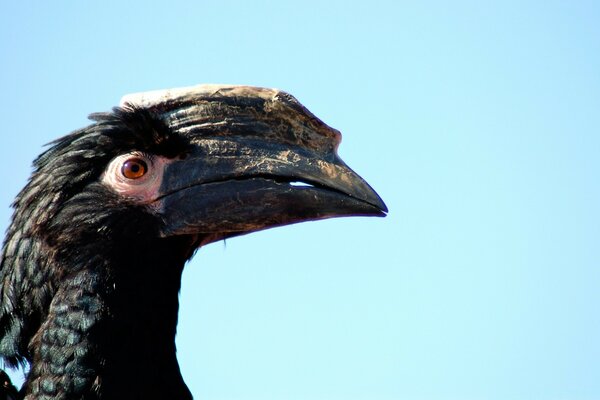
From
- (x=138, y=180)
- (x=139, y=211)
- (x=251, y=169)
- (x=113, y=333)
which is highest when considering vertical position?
(x=251, y=169)

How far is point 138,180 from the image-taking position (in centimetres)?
773

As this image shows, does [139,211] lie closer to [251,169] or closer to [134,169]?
[134,169]

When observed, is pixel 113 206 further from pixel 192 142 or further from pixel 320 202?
pixel 320 202

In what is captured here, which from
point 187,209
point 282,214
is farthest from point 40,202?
point 282,214

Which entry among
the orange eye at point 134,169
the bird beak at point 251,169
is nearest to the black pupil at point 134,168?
the orange eye at point 134,169

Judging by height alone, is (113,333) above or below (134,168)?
below

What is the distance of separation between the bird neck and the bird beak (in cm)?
29

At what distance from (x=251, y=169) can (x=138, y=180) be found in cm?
62

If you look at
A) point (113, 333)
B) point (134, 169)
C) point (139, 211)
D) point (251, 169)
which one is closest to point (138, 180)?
point (134, 169)

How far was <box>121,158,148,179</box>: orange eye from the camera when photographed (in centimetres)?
773

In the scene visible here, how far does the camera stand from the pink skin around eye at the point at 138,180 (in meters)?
7.74

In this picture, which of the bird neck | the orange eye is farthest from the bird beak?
the bird neck

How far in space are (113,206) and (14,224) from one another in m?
A: 0.56

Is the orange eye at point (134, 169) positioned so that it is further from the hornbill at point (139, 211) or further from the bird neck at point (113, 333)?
the bird neck at point (113, 333)
